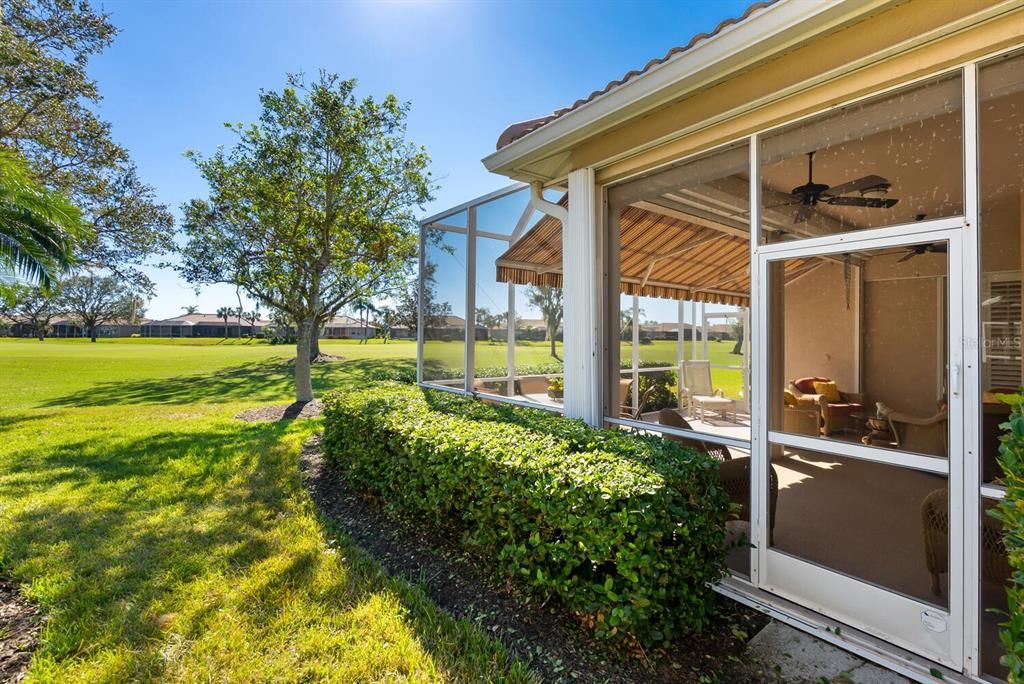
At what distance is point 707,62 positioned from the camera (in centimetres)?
284

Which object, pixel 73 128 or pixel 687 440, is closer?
pixel 687 440

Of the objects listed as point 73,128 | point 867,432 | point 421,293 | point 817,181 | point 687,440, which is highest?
point 73,128

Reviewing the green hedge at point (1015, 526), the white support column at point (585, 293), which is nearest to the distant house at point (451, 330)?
the white support column at point (585, 293)

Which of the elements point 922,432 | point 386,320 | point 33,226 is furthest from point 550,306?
point 386,320

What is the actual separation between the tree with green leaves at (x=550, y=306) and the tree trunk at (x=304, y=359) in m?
7.82

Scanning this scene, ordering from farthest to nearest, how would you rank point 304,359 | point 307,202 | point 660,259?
point 304,359 < point 307,202 < point 660,259

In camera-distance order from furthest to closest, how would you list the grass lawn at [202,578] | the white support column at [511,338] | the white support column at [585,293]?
the white support column at [511,338] < the white support column at [585,293] < the grass lawn at [202,578]

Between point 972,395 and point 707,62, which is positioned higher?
point 707,62

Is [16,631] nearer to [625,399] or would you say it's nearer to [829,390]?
[625,399]

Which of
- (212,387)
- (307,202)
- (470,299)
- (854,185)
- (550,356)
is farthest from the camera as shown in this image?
(212,387)

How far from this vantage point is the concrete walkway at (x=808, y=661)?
231 cm

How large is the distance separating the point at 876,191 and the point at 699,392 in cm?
253

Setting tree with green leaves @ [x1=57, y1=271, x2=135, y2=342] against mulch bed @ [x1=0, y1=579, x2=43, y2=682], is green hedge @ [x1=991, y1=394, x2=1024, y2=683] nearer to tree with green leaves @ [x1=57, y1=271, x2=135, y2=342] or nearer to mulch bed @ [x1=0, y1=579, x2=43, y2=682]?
mulch bed @ [x1=0, y1=579, x2=43, y2=682]

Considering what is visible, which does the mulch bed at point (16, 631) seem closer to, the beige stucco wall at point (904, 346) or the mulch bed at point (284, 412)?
the beige stucco wall at point (904, 346)
